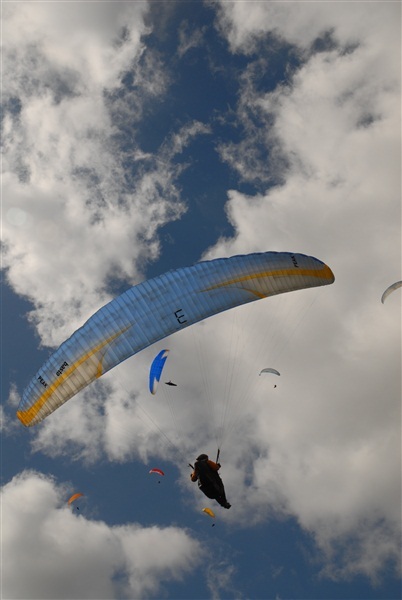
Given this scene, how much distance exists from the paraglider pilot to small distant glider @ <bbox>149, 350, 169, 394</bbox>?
15.4ft

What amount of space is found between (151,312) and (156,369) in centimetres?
422

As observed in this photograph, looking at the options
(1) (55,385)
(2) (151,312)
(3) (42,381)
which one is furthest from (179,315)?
(3) (42,381)

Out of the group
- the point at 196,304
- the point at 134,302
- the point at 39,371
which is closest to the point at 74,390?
the point at 39,371

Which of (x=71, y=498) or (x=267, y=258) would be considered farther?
(x=71, y=498)

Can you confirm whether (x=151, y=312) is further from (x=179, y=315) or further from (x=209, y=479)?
(x=209, y=479)

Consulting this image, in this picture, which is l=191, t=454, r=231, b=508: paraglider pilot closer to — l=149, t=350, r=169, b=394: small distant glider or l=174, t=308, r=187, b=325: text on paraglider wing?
l=149, t=350, r=169, b=394: small distant glider

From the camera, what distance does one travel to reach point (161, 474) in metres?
40.3

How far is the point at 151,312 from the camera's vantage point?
30906 millimetres

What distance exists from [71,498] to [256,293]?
67.4ft

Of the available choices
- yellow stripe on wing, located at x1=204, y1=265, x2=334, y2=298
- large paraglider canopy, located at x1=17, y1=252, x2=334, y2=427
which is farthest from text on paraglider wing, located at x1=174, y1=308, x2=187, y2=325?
yellow stripe on wing, located at x1=204, y1=265, x2=334, y2=298

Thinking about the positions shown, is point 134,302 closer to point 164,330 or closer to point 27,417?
point 164,330

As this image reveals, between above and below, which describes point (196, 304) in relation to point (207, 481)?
above

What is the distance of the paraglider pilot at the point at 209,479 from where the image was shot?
102 ft

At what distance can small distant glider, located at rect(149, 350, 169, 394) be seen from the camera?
1281 inches
